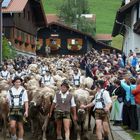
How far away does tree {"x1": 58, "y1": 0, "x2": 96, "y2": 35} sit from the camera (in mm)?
95750

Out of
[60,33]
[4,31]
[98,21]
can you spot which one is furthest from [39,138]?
[98,21]

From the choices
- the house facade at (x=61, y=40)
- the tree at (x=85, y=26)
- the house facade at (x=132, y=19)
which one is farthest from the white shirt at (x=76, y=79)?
the tree at (x=85, y=26)

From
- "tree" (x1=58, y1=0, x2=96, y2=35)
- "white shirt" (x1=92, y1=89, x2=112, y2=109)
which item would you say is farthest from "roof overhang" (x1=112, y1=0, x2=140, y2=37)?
"tree" (x1=58, y1=0, x2=96, y2=35)

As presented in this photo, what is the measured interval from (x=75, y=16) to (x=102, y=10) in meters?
43.2

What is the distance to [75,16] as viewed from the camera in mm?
97125

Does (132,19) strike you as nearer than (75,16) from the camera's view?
Yes

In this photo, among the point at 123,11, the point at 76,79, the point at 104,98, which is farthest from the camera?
the point at 123,11

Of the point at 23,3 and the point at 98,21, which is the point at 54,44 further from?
the point at 98,21

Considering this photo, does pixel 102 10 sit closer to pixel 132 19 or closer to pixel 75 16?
pixel 75 16

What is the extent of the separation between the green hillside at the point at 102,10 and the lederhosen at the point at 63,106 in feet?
335

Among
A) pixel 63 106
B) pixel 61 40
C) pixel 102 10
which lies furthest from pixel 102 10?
pixel 63 106

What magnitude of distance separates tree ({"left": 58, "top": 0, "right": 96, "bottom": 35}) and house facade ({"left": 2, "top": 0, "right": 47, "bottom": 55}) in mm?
38418

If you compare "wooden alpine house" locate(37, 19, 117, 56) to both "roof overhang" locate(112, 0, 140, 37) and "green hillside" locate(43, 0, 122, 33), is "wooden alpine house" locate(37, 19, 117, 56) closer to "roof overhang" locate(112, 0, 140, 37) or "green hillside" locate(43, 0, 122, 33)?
"roof overhang" locate(112, 0, 140, 37)

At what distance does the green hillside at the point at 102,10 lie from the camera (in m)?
123
